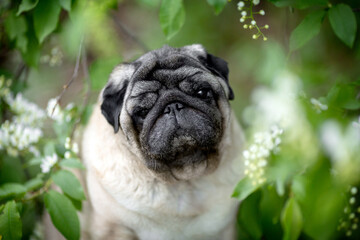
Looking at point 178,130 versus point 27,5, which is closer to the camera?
point 178,130

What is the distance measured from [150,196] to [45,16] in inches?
51.7

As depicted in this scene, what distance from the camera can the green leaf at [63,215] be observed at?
201cm

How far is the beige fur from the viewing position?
7.73 ft

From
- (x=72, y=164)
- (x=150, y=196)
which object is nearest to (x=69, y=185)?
(x=72, y=164)

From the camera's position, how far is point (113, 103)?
220 cm

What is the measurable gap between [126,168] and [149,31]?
264cm

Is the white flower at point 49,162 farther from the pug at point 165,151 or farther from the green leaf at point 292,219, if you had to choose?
the green leaf at point 292,219

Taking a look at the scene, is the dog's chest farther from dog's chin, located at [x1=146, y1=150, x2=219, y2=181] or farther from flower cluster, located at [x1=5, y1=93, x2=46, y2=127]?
flower cluster, located at [x1=5, y1=93, x2=46, y2=127]

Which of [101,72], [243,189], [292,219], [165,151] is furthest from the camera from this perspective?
[101,72]

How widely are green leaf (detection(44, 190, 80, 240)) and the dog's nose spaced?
761 millimetres

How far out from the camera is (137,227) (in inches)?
96.3

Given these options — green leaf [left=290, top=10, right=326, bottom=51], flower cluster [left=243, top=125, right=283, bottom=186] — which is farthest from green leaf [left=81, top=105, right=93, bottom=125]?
green leaf [left=290, top=10, right=326, bottom=51]

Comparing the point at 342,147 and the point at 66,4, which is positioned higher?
the point at 66,4

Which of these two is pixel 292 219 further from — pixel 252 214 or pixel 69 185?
pixel 69 185
